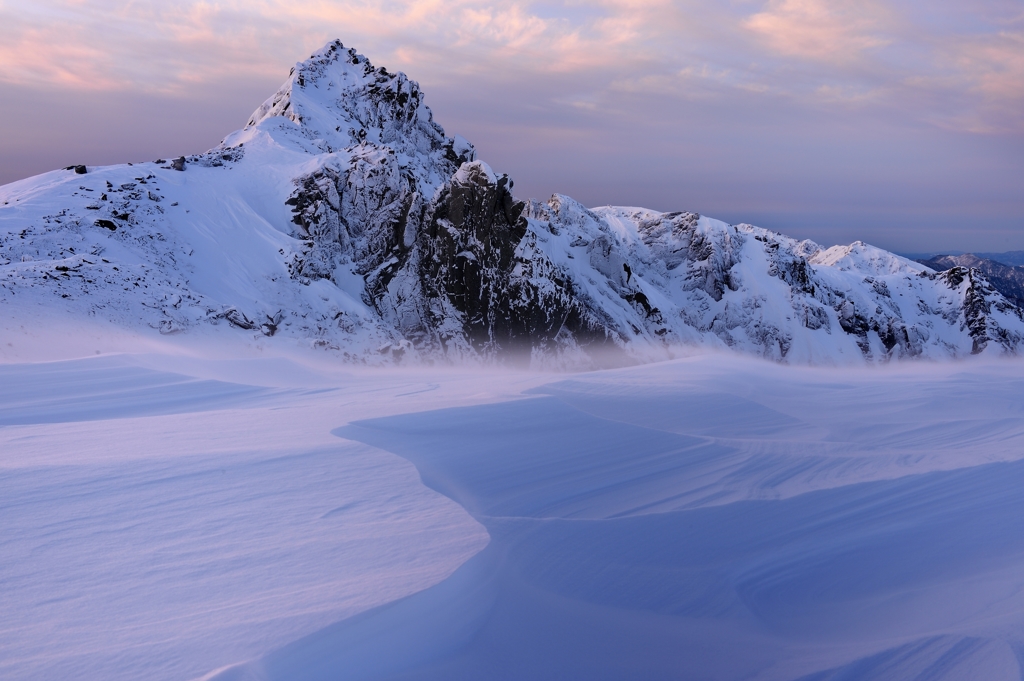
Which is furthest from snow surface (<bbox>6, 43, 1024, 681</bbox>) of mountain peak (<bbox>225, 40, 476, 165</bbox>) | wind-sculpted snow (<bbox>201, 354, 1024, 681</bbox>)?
mountain peak (<bbox>225, 40, 476, 165</bbox>)

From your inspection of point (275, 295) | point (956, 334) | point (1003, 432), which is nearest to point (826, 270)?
point (956, 334)

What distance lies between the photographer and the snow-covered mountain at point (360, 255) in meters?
18.2

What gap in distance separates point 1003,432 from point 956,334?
74.5 metres

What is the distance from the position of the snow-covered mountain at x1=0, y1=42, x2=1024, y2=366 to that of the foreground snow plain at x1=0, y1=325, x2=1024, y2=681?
11853 millimetres

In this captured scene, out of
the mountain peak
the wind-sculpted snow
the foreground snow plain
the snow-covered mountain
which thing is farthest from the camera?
the mountain peak

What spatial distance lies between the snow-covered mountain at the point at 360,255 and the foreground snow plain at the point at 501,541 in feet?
38.9

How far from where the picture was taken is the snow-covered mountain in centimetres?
1817

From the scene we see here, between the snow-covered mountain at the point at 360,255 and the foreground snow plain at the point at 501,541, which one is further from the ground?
the snow-covered mountain at the point at 360,255

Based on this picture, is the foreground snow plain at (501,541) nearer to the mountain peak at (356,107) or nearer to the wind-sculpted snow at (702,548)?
the wind-sculpted snow at (702,548)

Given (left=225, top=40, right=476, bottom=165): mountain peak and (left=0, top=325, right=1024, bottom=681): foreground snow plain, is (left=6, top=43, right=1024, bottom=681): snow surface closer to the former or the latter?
(left=0, top=325, right=1024, bottom=681): foreground snow plain

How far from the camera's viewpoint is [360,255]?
94.0 ft

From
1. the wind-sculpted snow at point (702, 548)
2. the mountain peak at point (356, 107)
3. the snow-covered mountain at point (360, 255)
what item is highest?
the mountain peak at point (356, 107)

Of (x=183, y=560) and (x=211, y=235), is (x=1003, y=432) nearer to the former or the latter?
(x=183, y=560)

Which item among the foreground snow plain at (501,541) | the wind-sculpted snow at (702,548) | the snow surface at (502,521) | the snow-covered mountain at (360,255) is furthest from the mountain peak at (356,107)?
the wind-sculpted snow at (702,548)
